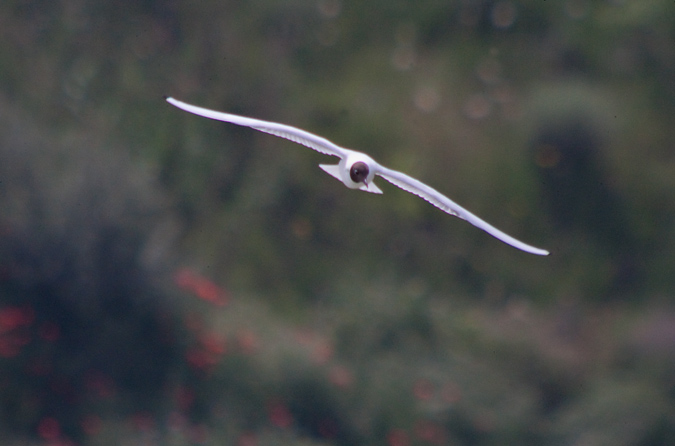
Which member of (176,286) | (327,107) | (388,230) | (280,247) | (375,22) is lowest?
(176,286)

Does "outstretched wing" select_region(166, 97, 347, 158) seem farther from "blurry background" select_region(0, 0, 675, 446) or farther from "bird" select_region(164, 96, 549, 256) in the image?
"blurry background" select_region(0, 0, 675, 446)

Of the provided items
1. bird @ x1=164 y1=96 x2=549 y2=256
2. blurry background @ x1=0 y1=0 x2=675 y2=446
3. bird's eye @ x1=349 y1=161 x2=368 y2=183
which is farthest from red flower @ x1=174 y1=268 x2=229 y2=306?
bird's eye @ x1=349 y1=161 x2=368 y2=183

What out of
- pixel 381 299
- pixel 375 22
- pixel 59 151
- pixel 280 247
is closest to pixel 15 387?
pixel 59 151

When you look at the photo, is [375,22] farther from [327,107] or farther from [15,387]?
[15,387]

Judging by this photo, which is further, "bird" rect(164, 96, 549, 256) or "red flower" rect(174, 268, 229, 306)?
"red flower" rect(174, 268, 229, 306)

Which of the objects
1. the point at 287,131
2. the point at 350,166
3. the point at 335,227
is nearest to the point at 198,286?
the point at 335,227
